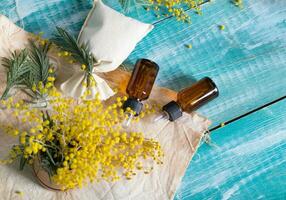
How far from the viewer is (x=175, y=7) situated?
3.97 feet

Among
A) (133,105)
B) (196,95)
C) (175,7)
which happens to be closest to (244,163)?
(196,95)

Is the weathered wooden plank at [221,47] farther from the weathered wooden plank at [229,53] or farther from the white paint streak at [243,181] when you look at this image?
the white paint streak at [243,181]

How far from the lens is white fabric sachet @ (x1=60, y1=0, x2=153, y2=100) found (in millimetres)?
1062

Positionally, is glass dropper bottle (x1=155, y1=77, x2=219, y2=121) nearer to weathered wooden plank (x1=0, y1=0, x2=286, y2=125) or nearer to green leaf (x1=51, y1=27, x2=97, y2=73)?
weathered wooden plank (x1=0, y1=0, x2=286, y2=125)

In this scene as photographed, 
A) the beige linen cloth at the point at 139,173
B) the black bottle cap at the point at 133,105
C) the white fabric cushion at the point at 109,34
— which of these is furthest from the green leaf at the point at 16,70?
the black bottle cap at the point at 133,105

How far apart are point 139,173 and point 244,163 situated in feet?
0.97

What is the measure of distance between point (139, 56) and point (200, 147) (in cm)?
29

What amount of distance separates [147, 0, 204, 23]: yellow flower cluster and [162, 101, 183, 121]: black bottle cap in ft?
0.85

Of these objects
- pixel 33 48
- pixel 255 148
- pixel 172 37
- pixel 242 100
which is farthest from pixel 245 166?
pixel 33 48

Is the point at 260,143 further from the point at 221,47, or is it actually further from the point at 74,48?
the point at 74,48

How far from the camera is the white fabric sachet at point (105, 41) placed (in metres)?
1.06

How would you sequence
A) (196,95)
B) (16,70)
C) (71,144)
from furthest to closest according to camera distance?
1. (196,95)
2. (16,70)
3. (71,144)

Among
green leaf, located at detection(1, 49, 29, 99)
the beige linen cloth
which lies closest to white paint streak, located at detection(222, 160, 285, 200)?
the beige linen cloth

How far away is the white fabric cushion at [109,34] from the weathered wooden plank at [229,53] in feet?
0.26
